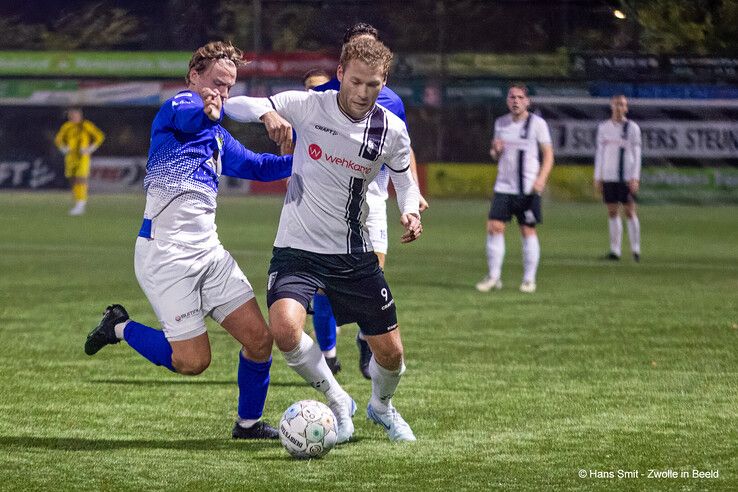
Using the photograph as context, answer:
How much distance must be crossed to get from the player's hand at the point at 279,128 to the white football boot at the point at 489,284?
327 inches

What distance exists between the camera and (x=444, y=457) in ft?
21.2

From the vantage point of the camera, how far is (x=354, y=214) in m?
6.59

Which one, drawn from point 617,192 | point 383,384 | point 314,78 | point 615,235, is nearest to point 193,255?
point 383,384

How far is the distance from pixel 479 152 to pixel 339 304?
27.0m

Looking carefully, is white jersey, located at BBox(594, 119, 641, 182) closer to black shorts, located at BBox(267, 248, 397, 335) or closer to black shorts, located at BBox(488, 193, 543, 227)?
black shorts, located at BBox(488, 193, 543, 227)

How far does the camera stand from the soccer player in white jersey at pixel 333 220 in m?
6.48

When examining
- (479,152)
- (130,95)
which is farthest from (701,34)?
(130,95)

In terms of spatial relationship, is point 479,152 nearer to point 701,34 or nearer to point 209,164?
point 701,34

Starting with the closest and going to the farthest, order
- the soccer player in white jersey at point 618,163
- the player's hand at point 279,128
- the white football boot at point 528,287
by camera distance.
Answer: the player's hand at point 279,128 → the white football boot at point 528,287 → the soccer player in white jersey at point 618,163

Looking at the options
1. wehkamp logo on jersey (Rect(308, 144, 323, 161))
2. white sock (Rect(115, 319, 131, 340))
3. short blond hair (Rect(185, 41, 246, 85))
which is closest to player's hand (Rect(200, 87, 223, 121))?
short blond hair (Rect(185, 41, 246, 85))

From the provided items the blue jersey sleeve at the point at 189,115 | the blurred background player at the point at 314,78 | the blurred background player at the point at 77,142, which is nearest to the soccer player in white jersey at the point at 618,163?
the blurred background player at the point at 314,78

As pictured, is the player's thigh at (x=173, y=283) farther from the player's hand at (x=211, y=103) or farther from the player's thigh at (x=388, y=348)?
the player's thigh at (x=388, y=348)

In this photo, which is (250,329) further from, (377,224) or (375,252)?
(377,224)

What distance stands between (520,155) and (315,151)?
26.5ft
